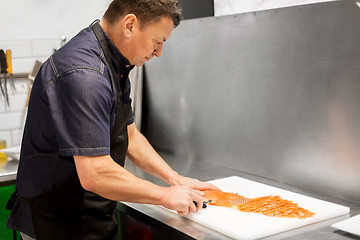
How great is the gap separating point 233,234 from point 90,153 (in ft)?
1.44

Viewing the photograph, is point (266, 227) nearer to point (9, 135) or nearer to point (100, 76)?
point (100, 76)

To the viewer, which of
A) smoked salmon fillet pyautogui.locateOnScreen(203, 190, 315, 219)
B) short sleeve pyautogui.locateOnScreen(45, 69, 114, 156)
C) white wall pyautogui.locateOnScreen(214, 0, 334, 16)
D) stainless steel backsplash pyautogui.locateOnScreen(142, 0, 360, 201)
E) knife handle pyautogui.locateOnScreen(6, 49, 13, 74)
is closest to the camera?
short sleeve pyautogui.locateOnScreen(45, 69, 114, 156)

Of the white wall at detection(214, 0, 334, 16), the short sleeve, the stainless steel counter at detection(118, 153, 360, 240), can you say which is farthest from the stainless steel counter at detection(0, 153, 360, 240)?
the white wall at detection(214, 0, 334, 16)

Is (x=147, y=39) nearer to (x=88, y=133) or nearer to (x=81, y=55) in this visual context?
(x=81, y=55)

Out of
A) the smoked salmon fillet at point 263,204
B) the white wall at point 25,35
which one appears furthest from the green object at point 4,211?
the smoked salmon fillet at point 263,204

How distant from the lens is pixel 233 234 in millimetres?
1231

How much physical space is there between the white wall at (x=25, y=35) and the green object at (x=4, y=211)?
499 mm

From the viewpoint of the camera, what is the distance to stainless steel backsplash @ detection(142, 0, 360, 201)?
1.53 meters

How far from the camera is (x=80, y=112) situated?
3.59 feet

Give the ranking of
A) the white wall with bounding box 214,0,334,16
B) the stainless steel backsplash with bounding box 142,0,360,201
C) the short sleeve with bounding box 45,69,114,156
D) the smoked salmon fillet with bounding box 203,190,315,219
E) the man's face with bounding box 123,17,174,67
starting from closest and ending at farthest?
the short sleeve with bounding box 45,69,114,156, the man's face with bounding box 123,17,174,67, the smoked salmon fillet with bounding box 203,190,315,219, the stainless steel backsplash with bounding box 142,0,360,201, the white wall with bounding box 214,0,334,16

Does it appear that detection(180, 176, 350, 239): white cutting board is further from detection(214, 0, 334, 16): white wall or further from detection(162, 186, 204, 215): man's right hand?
detection(214, 0, 334, 16): white wall

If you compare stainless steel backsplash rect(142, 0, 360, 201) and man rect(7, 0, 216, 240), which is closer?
man rect(7, 0, 216, 240)

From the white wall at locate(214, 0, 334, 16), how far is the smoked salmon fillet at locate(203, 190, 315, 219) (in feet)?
2.79

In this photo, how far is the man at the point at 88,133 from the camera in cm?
111
